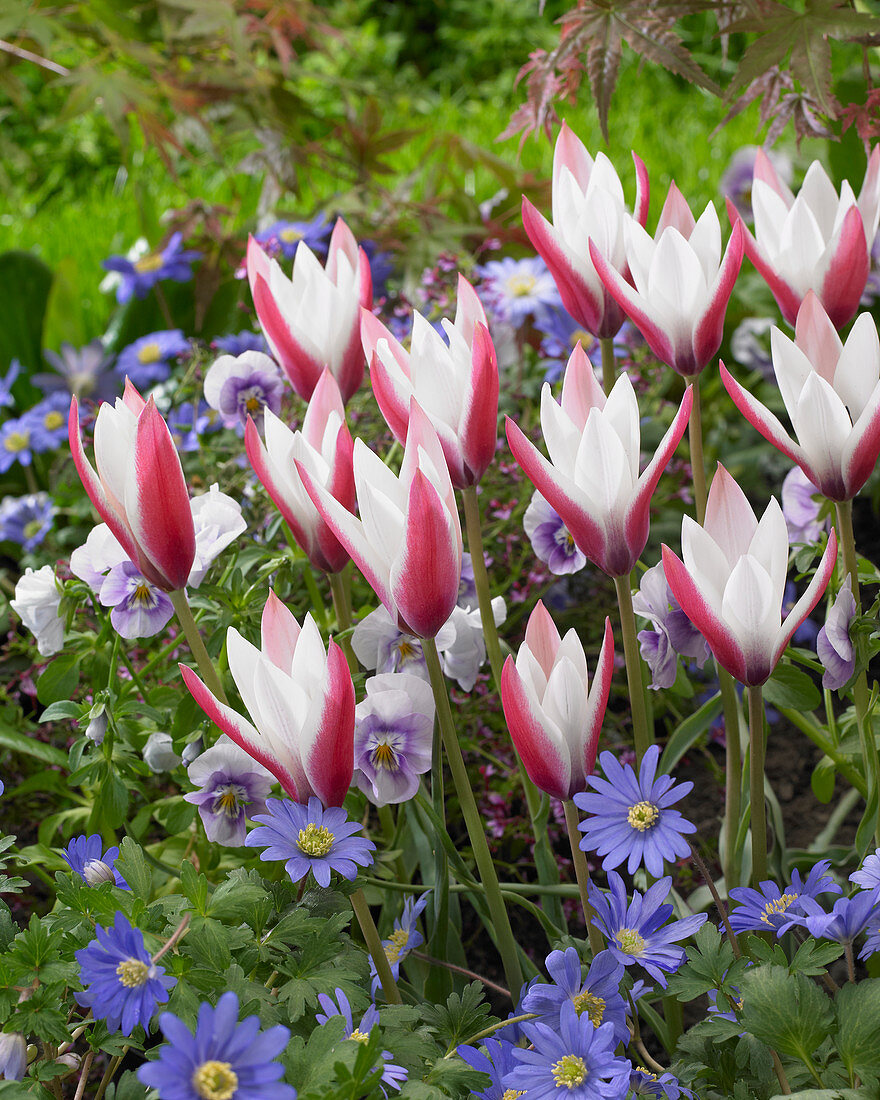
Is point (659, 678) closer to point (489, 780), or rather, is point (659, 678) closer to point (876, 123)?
point (489, 780)

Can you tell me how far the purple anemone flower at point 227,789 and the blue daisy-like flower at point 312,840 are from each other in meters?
0.12

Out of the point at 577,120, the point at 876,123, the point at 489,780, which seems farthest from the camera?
the point at 577,120

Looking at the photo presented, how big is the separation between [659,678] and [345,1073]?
1.36 ft

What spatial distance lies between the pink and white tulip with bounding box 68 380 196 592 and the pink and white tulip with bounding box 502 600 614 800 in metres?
0.25

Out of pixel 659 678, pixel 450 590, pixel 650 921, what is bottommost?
pixel 650 921

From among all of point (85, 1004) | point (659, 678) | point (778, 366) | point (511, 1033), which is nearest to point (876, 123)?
point (778, 366)

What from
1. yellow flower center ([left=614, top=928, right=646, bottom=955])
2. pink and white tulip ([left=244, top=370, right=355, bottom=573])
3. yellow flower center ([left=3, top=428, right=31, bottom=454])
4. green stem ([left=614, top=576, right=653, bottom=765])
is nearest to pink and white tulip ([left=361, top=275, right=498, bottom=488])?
pink and white tulip ([left=244, top=370, right=355, bottom=573])

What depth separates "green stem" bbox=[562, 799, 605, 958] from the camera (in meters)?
0.79

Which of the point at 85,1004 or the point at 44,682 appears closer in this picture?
the point at 85,1004

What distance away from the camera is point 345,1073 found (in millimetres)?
562

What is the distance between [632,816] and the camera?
0.75 m

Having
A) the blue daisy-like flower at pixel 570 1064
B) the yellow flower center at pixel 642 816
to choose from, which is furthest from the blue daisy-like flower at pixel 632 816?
the blue daisy-like flower at pixel 570 1064

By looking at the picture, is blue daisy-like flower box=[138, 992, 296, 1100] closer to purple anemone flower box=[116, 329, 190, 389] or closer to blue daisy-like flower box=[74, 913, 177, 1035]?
blue daisy-like flower box=[74, 913, 177, 1035]

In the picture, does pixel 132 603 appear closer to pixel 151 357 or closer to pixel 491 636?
pixel 491 636
